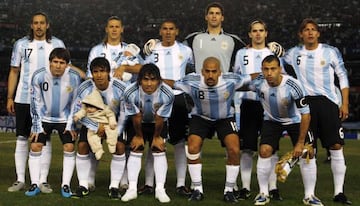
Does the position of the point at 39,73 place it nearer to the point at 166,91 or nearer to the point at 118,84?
the point at 118,84

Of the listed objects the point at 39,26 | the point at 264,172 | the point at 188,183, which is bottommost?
the point at 188,183

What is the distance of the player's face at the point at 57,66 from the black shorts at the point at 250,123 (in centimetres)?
224

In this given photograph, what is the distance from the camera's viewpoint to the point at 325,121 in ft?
21.0

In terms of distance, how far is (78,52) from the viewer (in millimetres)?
31984

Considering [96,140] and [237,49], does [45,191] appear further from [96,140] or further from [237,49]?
[237,49]

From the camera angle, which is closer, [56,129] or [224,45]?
[56,129]

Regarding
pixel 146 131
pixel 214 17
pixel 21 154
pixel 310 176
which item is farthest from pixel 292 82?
pixel 21 154

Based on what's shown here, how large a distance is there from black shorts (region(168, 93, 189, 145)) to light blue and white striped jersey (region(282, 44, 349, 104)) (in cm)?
147

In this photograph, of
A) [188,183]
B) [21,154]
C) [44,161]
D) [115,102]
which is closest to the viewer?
[115,102]

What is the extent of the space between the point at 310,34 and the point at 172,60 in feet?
5.61

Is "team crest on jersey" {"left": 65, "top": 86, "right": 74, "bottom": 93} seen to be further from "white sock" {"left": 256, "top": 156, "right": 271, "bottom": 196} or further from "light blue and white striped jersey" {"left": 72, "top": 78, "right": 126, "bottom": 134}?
"white sock" {"left": 256, "top": 156, "right": 271, "bottom": 196}

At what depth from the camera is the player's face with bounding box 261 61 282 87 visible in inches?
237

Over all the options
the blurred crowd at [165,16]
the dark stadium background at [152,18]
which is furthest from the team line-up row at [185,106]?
the blurred crowd at [165,16]

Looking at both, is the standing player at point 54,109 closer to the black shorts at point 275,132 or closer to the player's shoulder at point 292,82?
the black shorts at point 275,132
